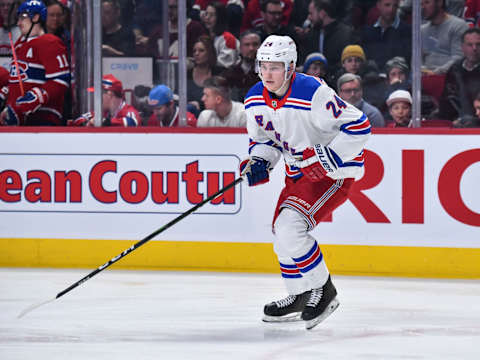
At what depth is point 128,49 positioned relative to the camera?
218 inches

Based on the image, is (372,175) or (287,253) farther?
(372,175)

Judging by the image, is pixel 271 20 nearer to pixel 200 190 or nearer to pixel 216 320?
pixel 200 190

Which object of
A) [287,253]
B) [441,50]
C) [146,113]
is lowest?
[287,253]

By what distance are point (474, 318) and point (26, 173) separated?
9.12ft

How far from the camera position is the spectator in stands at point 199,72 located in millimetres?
5602

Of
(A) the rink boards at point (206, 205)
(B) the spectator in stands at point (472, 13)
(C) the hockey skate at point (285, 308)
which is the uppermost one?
(B) the spectator in stands at point (472, 13)

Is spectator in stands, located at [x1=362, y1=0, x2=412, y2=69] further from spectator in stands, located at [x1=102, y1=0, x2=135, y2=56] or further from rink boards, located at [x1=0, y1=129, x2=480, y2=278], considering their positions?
spectator in stands, located at [x1=102, y1=0, x2=135, y2=56]

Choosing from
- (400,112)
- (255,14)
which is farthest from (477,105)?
(255,14)

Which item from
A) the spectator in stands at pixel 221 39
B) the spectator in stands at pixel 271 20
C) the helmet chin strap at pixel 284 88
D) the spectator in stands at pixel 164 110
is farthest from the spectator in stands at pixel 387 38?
the helmet chin strap at pixel 284 88

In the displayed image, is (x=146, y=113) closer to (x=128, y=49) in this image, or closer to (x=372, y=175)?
(x=128, y=49)

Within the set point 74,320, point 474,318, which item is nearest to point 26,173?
point 74,320

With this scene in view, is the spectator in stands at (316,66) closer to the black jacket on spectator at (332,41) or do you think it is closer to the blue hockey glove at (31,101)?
the black jacket on spectator at (332,41)

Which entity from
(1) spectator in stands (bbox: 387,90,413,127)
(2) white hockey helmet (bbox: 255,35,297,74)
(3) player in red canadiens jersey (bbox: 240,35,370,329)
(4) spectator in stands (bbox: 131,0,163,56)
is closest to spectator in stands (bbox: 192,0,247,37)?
(4) spectator in stands (bbox: 131,0,163,56)

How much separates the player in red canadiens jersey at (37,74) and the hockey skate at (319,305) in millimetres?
2385
